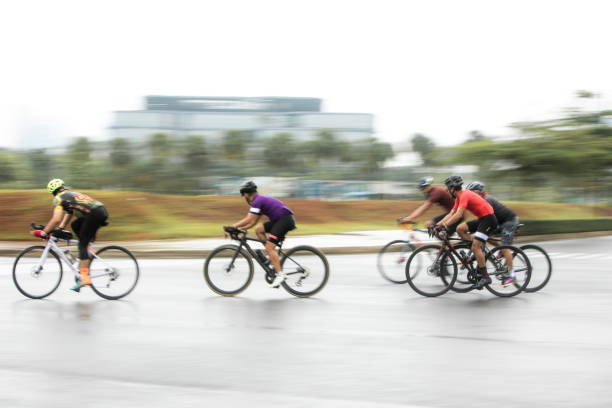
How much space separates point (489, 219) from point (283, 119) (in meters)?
92.6

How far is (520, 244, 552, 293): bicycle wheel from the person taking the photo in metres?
8.56

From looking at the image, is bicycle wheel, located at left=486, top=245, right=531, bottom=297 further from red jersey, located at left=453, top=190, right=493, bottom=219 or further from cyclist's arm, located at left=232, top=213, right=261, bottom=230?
cyclist's arm, located at left=232, top=213, right=261, bottom=230

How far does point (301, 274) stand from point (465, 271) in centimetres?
242

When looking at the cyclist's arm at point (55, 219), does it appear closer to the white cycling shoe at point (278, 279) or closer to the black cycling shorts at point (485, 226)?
the white cycling shoe at point (278, 279)

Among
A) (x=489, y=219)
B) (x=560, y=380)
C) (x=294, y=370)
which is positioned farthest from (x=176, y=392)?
(x=489, y=219)

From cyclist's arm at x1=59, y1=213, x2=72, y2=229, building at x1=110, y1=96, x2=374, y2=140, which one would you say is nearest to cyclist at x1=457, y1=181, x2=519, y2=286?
cyclist's arm at x1=59, y1=213, x2=72, y2=229

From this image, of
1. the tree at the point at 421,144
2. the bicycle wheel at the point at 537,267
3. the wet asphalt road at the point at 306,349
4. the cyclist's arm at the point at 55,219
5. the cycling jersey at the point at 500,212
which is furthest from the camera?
the tree at the point at 421,144

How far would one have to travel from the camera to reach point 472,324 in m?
6.48

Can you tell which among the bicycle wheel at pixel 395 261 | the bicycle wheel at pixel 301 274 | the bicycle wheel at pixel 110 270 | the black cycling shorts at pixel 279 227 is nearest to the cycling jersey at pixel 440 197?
the bicycle wheel at pixel 395 261

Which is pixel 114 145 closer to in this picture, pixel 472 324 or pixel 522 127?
pixel 522 127

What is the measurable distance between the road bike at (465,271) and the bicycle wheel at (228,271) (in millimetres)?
2415

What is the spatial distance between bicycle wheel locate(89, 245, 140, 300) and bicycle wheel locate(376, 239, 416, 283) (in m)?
4.24

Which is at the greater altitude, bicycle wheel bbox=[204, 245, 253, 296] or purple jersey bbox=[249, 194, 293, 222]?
purple jersey bbox=[249, 194, 293, 222]

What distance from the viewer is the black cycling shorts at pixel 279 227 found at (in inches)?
323
